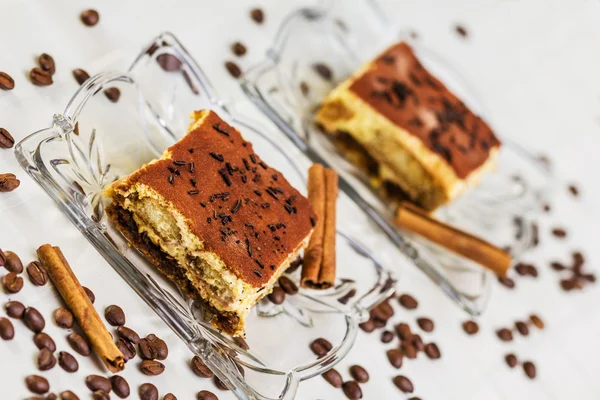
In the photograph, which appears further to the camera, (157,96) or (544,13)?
(544,13)

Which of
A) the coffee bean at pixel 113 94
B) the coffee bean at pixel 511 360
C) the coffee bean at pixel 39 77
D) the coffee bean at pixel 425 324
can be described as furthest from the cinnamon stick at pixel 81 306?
the coffee bean at pixel 511 360

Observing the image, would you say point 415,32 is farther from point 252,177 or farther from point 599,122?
point 252,177

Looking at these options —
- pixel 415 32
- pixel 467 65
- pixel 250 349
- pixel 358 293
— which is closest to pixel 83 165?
pixel 250 349

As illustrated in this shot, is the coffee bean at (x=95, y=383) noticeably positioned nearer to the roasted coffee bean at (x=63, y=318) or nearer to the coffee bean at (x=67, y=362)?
the coffee bean at (x=67, y=362)

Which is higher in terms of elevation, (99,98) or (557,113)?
(99,98)

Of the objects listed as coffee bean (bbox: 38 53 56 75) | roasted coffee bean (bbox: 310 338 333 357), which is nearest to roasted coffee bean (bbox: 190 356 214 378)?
roasted coffee bean (bbox: 310 338 333 357)

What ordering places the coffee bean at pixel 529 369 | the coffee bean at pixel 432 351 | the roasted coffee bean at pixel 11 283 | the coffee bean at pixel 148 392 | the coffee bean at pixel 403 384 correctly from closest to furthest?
the roasted coffee bean at pixel 11 283
the coffee bean at pixel 148 392
the coffee bean at pixel 403 384
the coffee bean at pixel 432 351
the coffee bean at pixel 529 369

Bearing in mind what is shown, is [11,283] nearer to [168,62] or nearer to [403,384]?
[168,62]
